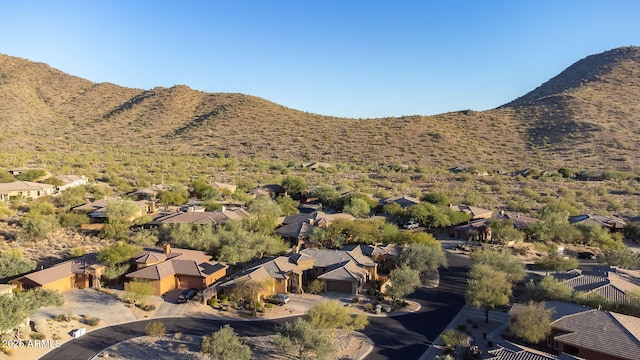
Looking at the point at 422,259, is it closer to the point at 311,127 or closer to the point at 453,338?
the point at 453,338

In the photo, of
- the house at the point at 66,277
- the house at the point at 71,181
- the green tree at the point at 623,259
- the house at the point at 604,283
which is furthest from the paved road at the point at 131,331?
the house at the point at 71,181

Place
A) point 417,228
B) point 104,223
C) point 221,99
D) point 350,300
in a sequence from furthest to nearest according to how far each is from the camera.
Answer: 1. point 221,99
2. point 417,228
3. point 104,223
4. point 350,300

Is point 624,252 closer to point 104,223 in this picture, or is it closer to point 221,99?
point 104,223

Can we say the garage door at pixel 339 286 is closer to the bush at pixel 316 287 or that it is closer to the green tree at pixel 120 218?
the bush at pixel 316 287

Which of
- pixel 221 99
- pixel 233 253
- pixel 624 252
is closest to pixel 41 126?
pixel 221 99

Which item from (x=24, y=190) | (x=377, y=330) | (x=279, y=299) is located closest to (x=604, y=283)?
(x=377, y=330)

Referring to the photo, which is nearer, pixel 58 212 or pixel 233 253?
pixel 233 253
